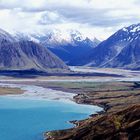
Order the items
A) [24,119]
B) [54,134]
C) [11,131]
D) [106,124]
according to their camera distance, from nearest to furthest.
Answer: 1. [106,124]
2. [54,134]
3. [11,131]
4. [24,119]

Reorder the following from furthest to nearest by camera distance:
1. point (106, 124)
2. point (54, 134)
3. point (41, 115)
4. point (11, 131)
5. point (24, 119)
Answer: point (41, 115)
point (24, 119)
point (11, 131)
point (54, 134)
point (106, 124)

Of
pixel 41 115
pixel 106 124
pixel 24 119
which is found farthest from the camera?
pixel 41 115

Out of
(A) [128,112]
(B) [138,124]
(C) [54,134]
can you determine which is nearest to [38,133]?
(C) [54,134]

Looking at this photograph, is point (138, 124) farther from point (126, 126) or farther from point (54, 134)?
point (54, 134)

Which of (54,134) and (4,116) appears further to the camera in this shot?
(4,116)

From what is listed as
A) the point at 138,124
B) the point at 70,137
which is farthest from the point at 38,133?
the point at 138,124

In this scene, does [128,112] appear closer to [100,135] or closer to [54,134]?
[100,135]

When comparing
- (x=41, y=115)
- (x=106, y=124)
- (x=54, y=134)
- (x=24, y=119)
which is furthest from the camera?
(x=41, y=115)

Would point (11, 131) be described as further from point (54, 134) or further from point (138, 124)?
point (138, 124)

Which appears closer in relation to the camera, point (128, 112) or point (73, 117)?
point (128, 112)
